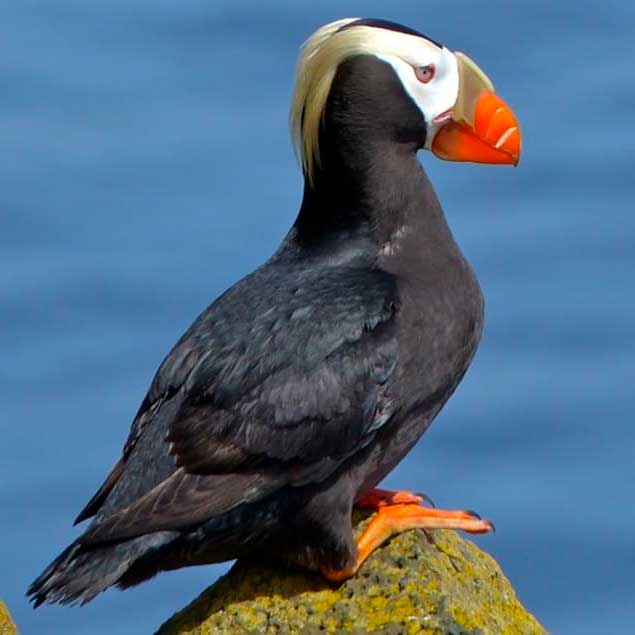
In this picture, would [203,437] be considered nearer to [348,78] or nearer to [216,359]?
[216,359]

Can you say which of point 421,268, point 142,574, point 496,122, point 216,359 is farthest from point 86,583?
point 496,122

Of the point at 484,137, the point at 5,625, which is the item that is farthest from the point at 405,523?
the point at 484,137

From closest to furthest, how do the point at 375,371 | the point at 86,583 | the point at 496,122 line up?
1. the point at 86,583
2. the point at 375,371
3. the point at 496,122

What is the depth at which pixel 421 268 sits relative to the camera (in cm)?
641

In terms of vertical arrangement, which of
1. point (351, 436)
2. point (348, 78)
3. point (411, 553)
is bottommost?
point (411, 553)

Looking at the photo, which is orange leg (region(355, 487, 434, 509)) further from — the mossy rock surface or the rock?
the rock

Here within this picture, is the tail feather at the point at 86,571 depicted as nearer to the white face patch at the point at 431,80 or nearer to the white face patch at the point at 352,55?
the white face patch at the point at 352,55

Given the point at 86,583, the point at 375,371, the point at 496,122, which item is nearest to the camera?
the point at 86,583

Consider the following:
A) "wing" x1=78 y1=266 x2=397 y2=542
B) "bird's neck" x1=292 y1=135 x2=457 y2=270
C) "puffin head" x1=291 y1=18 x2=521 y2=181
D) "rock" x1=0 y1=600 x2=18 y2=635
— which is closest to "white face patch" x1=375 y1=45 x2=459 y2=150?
"puffin head" x1=291 y1=18 x2=521 y2=181

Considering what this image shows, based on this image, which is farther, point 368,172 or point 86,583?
point 368,172

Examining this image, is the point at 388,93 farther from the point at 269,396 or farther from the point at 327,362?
the point at 269,396

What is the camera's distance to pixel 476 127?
6.56m

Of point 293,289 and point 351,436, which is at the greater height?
point 293,289

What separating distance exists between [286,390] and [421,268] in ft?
2.23
